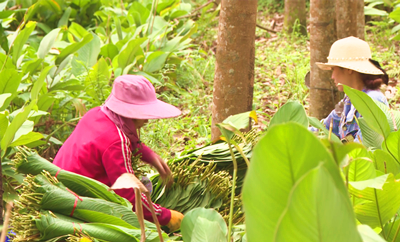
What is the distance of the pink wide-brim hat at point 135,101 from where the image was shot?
5.74 ft

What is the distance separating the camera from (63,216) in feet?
3.55

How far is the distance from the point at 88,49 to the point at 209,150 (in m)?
2.72

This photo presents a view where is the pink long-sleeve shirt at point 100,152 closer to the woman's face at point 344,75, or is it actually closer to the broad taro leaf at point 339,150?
the broad taro leaf at point 339,150

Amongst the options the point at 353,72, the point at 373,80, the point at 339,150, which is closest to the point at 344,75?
the point at 353,72

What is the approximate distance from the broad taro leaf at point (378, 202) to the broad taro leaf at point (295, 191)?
10.8 inches

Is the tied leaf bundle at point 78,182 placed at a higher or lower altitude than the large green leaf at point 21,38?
lower

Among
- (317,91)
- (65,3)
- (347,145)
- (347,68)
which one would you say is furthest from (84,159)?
(65,3)

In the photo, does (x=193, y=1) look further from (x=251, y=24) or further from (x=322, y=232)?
(x=322, y=232)

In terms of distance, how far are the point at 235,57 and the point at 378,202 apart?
175 cm

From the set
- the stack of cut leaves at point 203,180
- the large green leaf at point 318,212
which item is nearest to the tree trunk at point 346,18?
the stack of cut leaves at point 203,180

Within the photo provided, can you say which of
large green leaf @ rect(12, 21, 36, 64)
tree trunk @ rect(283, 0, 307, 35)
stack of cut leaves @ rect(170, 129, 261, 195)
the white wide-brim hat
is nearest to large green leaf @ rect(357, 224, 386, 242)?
stack of cut leaves @ rect(170, 129, 261, 195)

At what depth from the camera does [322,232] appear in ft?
1.75

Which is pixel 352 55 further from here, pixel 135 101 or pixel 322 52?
pixel 135 101

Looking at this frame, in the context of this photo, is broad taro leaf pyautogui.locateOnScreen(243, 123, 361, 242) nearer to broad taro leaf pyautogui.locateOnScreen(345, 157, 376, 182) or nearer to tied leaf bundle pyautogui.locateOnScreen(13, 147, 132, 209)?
broad taro leaf pyautogui.locateOnScreen(345, 157, 376, 182)
